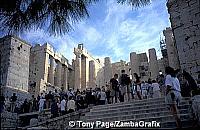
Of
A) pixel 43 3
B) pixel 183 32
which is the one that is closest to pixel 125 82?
pixel 183 32

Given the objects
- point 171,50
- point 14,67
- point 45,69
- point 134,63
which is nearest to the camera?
point 14,67

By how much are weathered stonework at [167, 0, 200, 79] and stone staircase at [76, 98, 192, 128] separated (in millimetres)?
3766

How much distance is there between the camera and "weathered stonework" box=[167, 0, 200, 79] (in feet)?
34.7

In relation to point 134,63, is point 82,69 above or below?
above

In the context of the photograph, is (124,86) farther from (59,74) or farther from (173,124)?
(59,74)

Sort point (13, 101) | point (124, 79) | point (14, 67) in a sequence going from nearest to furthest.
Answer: point (124, 79), point (13, 101), point (14, 67)

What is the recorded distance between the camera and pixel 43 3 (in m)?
4.26

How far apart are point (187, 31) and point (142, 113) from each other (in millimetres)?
5954

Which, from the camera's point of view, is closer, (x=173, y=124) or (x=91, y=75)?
(x=173, y=124)

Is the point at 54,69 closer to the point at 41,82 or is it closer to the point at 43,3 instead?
the point at 41,82

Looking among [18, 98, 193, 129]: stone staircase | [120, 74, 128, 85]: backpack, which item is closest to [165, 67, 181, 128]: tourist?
[18, 98, 193, 129]: stone staircase

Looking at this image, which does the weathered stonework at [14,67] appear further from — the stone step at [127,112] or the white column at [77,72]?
the white column at [77,72]

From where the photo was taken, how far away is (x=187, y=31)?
1116cm

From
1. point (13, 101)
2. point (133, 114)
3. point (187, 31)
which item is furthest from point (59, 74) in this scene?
point (133, 114)
